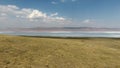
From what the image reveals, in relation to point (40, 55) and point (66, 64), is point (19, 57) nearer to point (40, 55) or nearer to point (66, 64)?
point (40, 55)

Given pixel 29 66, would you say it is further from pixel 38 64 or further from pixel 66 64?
pixel 66 64

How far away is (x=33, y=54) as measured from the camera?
1171 inches

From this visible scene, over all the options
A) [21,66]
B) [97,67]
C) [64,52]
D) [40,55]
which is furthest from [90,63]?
[21,66]

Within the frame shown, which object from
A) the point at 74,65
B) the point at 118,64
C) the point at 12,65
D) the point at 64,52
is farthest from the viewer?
the point at 64,52

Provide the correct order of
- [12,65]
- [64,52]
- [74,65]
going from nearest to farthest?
[12,65]
[74,65]
[64,52]

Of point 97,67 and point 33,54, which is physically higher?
point 33,54

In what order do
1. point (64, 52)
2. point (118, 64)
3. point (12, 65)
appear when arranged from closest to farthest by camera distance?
point (12, 65) < point (118, 64) < point (64, 52)

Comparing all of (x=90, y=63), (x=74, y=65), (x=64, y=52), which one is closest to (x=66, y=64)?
(x=74, y=65)

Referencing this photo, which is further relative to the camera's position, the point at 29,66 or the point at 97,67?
the point at 97,67

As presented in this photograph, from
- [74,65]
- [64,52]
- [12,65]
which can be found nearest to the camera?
[12,65]

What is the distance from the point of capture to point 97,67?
1050 inches

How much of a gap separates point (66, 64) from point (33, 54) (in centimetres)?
672

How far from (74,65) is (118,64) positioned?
27.8 feet

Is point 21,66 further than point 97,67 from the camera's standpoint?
No
